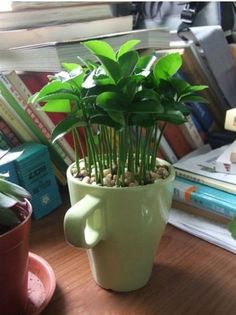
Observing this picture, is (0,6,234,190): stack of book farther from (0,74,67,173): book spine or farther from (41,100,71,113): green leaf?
(41,100,71,113): green leaf

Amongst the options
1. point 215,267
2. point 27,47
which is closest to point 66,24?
point 27,47

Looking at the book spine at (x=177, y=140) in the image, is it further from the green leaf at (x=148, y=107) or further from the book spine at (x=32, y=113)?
the green leaf at (x=148, y=107)

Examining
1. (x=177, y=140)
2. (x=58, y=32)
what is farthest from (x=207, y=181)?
(x=58, y=32)

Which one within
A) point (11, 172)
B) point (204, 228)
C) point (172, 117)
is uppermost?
point (172, 117)

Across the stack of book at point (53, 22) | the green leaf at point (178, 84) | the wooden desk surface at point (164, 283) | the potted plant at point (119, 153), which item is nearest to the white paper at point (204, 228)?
the wooden desk surface at point (164, 283)

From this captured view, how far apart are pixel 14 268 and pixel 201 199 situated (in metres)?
0.33

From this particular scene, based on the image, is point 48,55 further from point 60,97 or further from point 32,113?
point 60,97

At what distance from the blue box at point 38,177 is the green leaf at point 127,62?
29 cm

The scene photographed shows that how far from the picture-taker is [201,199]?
2.06 feet

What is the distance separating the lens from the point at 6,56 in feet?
2.35

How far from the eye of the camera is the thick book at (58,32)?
28.3 inches

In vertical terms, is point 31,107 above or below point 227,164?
above

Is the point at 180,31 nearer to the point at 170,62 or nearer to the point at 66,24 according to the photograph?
the point at 66,24

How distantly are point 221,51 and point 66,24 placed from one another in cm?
33
